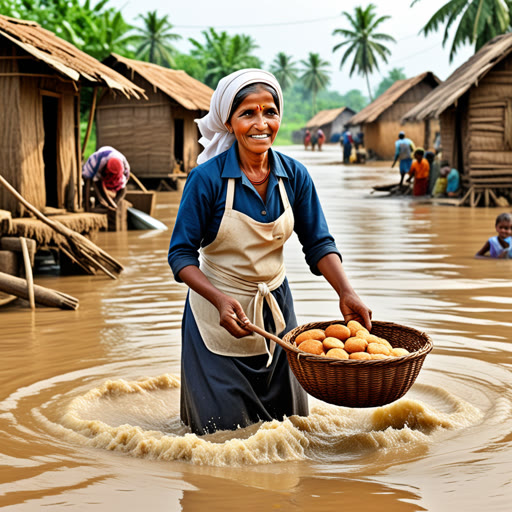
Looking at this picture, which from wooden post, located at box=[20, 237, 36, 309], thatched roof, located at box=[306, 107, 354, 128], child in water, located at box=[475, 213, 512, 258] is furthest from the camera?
thatched roof, located at box=[306, 107, 354, 128]

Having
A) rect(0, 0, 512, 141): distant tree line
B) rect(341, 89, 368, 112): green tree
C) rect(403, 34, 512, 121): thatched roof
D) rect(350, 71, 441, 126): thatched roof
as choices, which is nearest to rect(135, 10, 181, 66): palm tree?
rect(0, 0, 512, 141): distant tree line

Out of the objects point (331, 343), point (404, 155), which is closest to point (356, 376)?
point (331, 343)

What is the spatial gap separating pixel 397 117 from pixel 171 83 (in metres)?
16.6

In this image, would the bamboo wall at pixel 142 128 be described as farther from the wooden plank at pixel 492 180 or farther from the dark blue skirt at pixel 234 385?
the dark blue skirt at pixel 234 385

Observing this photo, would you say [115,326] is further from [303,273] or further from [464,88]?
[464,88]

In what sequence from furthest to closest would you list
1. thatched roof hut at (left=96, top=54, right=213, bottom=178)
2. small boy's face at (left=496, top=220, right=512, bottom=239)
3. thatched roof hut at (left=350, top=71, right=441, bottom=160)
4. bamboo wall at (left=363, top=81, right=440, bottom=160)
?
1. bamboo wall at (left=363, top=81, right=440, bottom=160)
2. thatched roof hut at (left=350, top=71, right=441, bottom=160)
3. thatched roof hut at (left=96, top=54, right=213, bottom=178)
4. small boy's face at (left=496, top=220, right=512, bottom=239)

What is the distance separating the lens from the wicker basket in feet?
11.4

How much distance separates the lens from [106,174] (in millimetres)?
12617

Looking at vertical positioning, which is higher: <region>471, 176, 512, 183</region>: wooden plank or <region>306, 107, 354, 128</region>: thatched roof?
<region>306, 107, 354, 128</region>: thatched roof

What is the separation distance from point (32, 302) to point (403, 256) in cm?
514

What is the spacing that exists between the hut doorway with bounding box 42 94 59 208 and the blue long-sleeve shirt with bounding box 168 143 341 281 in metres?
7.05

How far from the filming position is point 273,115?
12.7 ft

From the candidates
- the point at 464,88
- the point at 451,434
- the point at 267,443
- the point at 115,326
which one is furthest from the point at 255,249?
the point at 464,88

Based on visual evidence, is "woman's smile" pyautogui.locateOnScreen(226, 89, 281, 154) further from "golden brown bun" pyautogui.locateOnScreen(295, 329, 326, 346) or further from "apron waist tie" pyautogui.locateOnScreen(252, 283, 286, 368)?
"golden brown bun" pyautogui.locateOnScreen(295, 329, 326, 346)
